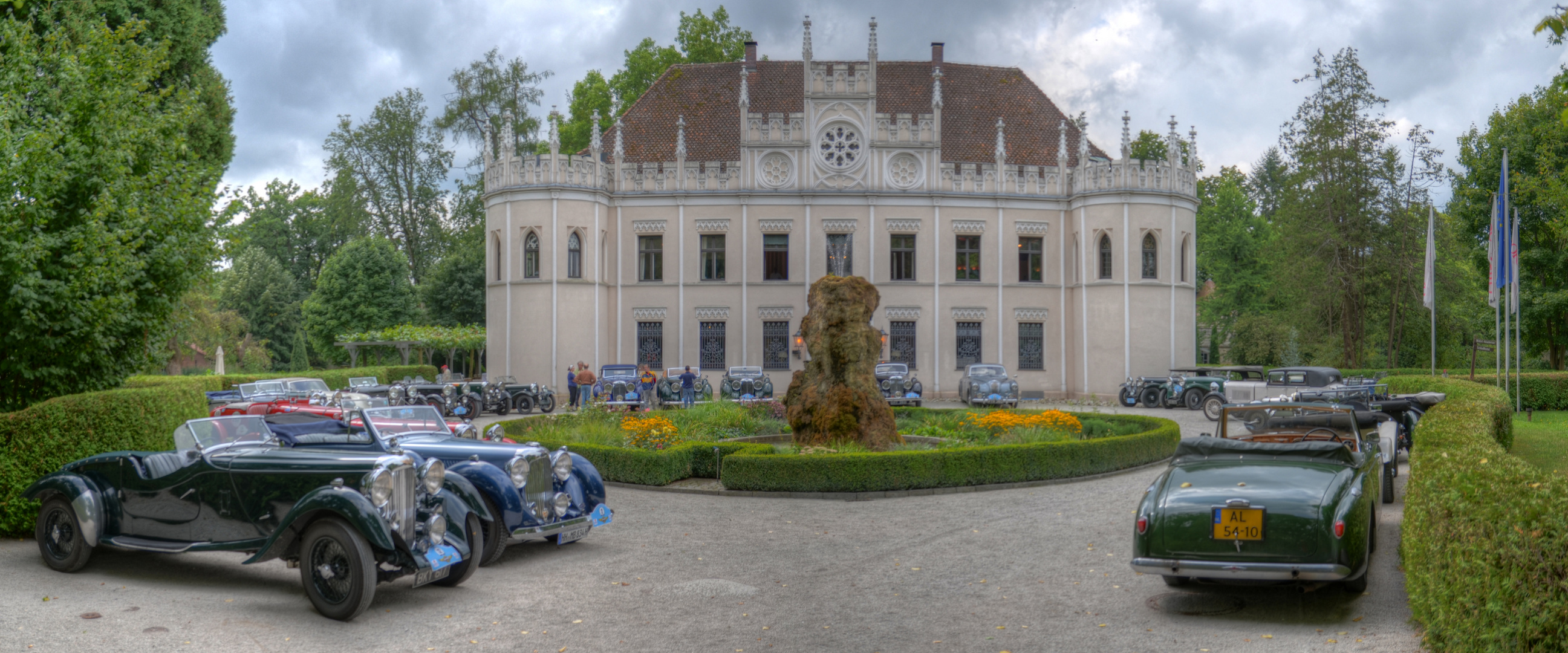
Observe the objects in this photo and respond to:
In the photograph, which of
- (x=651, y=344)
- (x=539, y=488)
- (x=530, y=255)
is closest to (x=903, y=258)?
(x=651, y=344)

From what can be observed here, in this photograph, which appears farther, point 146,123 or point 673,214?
point 673,214

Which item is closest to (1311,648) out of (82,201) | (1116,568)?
(1116,568)

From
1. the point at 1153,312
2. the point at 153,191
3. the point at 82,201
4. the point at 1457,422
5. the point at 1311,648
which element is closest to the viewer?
the point at 1311,648

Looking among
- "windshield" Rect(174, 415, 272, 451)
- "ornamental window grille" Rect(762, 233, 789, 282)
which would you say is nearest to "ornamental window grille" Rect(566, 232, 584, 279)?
"ornamental window grille" Rect(762, 233, 789, 282)

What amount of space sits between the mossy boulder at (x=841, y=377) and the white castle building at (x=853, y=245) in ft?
58.3

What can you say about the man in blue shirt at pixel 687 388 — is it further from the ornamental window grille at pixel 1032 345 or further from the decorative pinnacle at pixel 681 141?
the ornamental window grille at pixel 1032 345

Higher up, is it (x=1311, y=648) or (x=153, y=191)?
(x=153, y=191)

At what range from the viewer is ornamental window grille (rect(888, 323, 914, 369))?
3569cm

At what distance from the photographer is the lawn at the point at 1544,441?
585 inches

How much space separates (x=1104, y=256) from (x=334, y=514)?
105 feet

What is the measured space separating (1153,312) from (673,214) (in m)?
17.1

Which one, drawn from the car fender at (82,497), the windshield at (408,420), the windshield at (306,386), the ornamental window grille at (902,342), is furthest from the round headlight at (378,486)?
the ornamental window grille at (902,342)

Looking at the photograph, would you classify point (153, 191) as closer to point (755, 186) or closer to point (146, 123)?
point (146, 123)

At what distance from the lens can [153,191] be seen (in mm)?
11805
